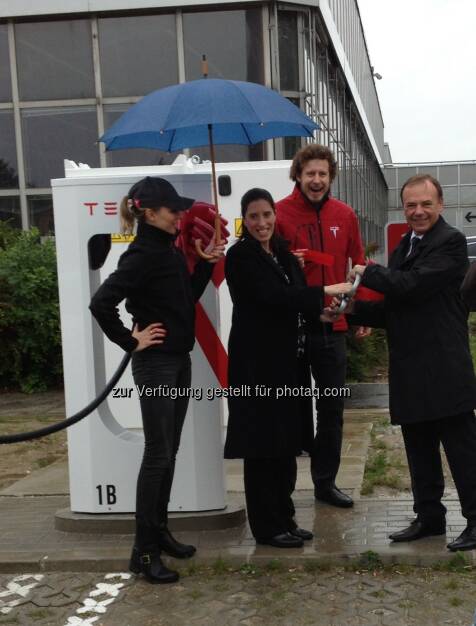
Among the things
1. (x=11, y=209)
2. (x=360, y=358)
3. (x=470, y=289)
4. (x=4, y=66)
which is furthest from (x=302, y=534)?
(x=4, y=66)

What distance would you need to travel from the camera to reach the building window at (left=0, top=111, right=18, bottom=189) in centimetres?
1330

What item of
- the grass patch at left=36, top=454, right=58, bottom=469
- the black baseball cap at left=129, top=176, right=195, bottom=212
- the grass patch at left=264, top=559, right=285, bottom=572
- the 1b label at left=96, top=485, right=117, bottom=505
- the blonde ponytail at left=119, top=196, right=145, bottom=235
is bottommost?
the grass patch at left=264, top=559, right=285, bottom=572

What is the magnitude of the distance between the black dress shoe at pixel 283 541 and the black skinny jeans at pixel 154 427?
0.61 m

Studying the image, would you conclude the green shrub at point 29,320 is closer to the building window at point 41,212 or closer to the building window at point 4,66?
the building window at point 41,212

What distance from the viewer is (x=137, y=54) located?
42.0 ft

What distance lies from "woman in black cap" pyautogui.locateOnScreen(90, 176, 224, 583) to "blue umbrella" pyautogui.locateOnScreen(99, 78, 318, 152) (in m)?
0.33

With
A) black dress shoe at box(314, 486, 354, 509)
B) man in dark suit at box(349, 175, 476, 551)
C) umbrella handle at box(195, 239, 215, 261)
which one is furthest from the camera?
black dress shoe at box(314, 486, 354, 509)

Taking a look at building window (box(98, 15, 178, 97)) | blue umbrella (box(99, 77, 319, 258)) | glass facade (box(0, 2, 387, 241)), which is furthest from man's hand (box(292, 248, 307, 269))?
building window (box(98, 15, 178, 97))

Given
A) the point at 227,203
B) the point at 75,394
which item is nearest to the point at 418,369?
the point at 75,394

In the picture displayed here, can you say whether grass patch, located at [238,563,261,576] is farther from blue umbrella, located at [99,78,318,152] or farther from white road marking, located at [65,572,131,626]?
blue umbrella, located at [99,78,318,152]

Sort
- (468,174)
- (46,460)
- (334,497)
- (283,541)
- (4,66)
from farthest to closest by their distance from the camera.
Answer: (468,174) < (4,66) < (46,460) < (334,497) < (283,541)

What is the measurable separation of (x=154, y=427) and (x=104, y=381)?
75 cm

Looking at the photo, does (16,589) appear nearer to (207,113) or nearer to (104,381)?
(104,381)

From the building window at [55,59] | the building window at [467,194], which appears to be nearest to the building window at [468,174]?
the building window at [467,194]
